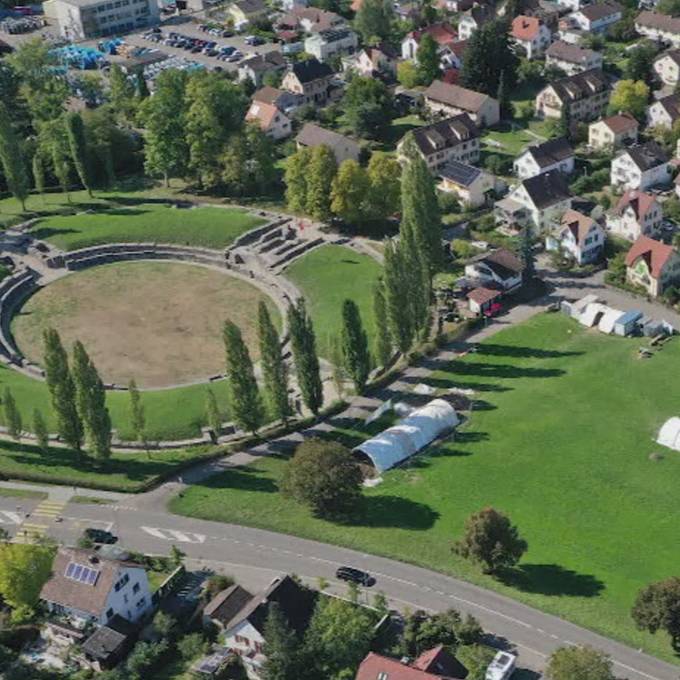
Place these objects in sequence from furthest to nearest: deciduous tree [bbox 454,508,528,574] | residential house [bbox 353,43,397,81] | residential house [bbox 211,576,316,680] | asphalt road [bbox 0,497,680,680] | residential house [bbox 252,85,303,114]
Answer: residential house [bbox 353,43,397,81] < residential house [bbox 252,85,303,114] < deciduous tree [bbox 454,508,528,574] < asphalt road [bbox 0,497,680,680] < residential house [bbox 211,576,316,680]

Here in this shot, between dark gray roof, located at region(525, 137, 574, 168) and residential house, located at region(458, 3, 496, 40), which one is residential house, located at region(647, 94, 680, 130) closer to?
dark gray roof, located at region(525, 137, 574, 168)

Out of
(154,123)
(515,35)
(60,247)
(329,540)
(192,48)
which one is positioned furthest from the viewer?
(192,48)

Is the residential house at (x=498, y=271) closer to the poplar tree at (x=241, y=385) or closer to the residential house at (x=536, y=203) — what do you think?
the residential house at (x=536, y=203)

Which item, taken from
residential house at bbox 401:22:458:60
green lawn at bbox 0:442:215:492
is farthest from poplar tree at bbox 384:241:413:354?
residential house at bbox 401:22:458:60

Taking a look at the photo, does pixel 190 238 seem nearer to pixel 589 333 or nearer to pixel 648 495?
pixel 589 333

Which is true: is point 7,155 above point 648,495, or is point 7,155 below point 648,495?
above

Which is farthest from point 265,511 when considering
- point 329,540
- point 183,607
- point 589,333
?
point 589,333

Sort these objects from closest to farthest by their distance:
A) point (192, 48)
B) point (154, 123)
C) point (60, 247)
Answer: point (60, 247)
point (154, 123)
point (192, 48)
